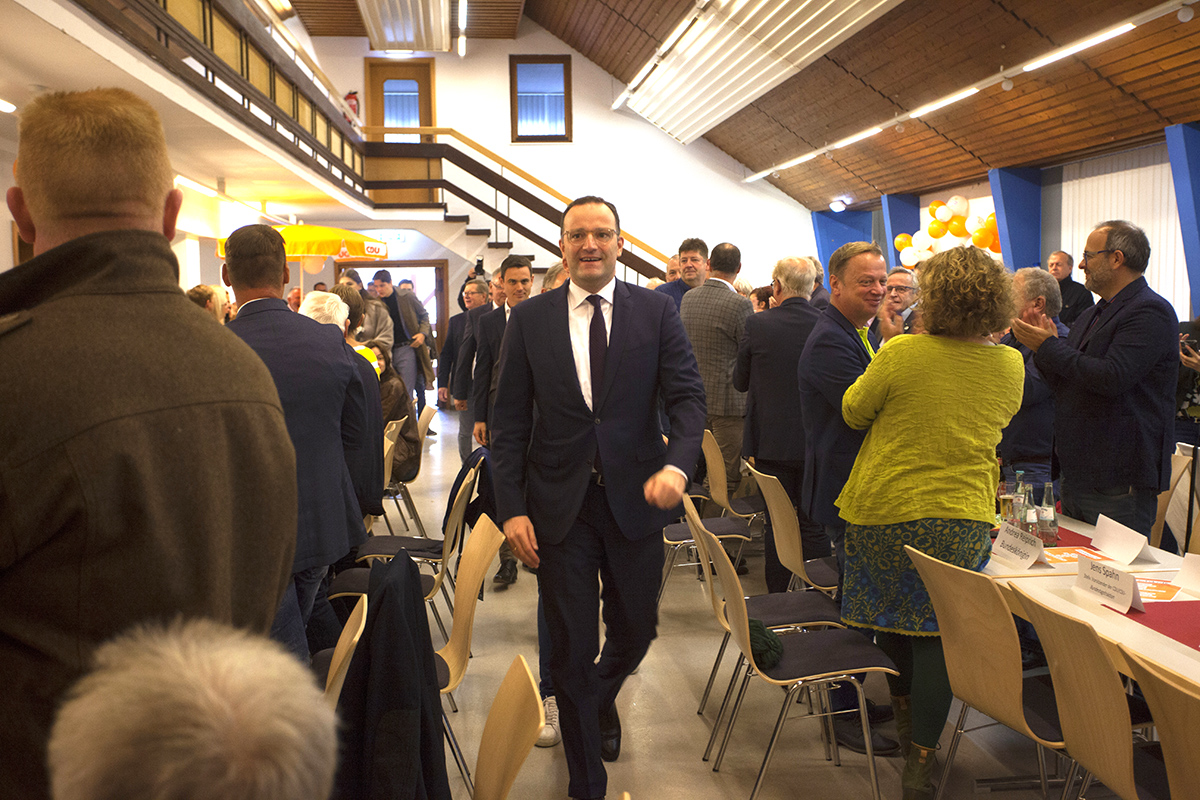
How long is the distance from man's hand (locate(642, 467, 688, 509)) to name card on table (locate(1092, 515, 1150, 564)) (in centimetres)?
146

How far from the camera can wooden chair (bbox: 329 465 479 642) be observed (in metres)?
3.20

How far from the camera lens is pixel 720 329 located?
5043 millimetres

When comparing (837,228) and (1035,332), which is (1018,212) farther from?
(1035,332)

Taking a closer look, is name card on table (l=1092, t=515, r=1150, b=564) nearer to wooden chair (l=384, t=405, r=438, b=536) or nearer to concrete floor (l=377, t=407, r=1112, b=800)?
concrete floor (l=377, t=407, r=1112, b=800)

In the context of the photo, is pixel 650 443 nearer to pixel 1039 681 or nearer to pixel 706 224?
pixel 1039 681

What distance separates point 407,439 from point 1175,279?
807 cm

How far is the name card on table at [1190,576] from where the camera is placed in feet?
7.57

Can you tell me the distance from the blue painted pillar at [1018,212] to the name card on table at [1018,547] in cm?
841

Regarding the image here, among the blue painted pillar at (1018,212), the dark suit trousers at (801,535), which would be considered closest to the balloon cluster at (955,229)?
the blue painted pillar at (1018,212)

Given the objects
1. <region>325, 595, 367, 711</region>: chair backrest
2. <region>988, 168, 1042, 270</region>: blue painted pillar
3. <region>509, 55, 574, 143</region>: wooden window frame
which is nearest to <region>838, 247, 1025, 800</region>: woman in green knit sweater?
<region>325, 595, 367, 711</region>: chair backrest

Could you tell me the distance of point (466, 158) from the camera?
1277 cm

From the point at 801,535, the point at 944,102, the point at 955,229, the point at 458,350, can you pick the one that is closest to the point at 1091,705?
the point at 801,535

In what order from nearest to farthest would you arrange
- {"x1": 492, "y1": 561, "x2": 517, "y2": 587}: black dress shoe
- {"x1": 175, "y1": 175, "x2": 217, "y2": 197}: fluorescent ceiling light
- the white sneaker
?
the white sneaker < {"x1": 492, "y1": 561, "x2": 517, "y2": 587}: black dress shoe < {"x1": 175, "y1": 175, "x2": 217, "y2": 197}: fluorescent ceiling light

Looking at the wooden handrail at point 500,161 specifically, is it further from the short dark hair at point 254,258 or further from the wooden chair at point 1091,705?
the wooden chair at point 1091,705
